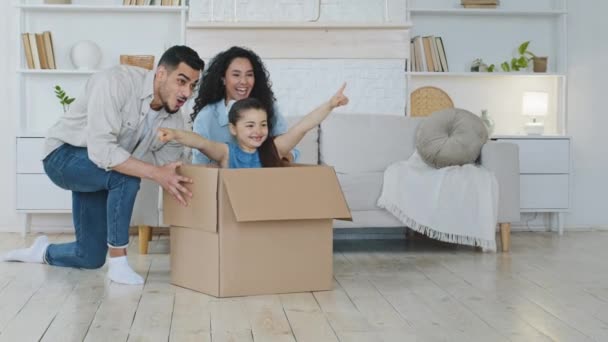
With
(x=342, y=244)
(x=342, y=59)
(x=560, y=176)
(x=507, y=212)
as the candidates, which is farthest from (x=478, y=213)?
(x=342, y=59)

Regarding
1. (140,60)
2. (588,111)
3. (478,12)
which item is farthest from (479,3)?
(140,60)

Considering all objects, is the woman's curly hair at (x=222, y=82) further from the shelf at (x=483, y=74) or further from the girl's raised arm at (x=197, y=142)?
the shelf at (x=483, y=74)

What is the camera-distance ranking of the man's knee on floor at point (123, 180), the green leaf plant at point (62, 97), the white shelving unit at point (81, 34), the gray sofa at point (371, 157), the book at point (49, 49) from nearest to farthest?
the man's knee on floor at point (123, 180)
the gray sofa at point (371, 157)
the green leaf plant at point (62, 97)
the book at point (49, 49)
the white shelving unit at point (81, 34)

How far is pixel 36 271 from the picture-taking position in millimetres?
3594

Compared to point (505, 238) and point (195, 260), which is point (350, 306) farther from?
point (505, 238)

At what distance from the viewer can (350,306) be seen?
9.52 ft

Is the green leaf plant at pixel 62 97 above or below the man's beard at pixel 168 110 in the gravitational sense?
above

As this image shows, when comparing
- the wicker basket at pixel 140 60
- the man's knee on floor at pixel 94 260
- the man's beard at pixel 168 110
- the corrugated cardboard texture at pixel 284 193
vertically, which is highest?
the wicker basket at pixel 140 60

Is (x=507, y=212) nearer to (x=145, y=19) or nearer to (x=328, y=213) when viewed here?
(x=328, y=213)

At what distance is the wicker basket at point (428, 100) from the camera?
18.8 feet

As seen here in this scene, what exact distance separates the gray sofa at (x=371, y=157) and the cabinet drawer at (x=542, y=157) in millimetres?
866

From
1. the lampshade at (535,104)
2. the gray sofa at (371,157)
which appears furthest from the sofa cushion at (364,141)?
the lampshade at (535,104)

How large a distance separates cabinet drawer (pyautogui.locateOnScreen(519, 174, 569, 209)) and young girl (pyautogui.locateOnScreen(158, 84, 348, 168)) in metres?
2.36

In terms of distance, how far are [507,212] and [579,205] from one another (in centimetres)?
157
